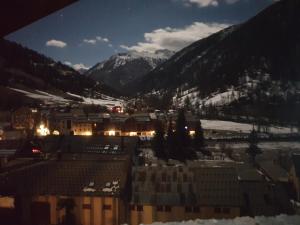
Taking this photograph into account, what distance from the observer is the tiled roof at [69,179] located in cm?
2205

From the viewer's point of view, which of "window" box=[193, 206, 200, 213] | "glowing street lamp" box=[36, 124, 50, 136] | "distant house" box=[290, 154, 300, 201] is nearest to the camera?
"window" box=[193, 206, 200, 213]

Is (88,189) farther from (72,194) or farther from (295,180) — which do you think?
(295,180)

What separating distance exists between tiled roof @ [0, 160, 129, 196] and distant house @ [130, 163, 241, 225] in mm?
2404

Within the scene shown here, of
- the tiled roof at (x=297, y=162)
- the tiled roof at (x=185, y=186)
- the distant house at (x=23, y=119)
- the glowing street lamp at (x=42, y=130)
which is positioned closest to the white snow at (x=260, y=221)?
the tiled roof at (x=185, y=186)

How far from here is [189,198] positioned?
2445cm

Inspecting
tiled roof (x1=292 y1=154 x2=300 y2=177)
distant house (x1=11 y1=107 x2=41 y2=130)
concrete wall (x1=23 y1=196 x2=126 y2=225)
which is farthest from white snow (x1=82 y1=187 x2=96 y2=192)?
distant house (x1=11 y1=107 x2=41 y2=130)

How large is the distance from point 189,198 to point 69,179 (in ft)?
29.5

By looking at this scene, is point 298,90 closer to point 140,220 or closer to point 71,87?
point 71,87

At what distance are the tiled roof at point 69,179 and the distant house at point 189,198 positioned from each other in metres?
2.40

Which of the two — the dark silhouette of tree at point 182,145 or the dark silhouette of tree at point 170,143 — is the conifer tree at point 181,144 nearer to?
the dark silhouette of tree at point 182,145

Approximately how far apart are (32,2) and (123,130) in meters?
69.6

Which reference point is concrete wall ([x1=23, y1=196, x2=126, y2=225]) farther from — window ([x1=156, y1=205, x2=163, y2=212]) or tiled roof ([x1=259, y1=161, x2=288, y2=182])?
tiled roof ([x1=259, y1=161, x2=288, y2=182])

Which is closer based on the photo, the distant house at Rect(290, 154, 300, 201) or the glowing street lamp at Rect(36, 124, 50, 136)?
the distant house at Rect(290, 154, 300, 201)

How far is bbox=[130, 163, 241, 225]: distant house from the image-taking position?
946 inches
